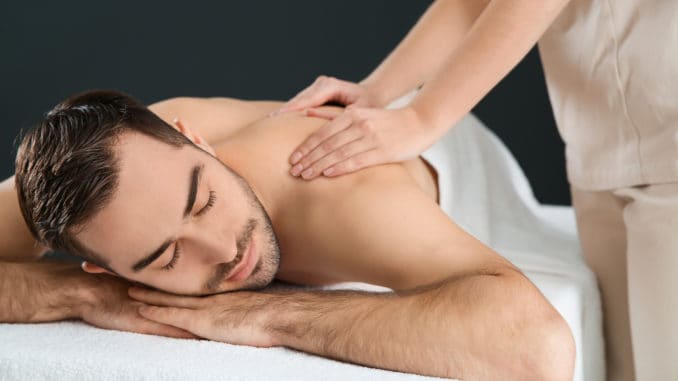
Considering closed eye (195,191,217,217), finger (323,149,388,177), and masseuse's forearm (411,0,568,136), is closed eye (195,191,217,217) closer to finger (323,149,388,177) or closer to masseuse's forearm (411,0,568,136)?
finger (323,149,388,177)

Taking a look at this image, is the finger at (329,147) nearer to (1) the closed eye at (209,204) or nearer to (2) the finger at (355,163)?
(2) the finger at (355,163)

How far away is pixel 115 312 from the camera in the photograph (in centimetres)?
156

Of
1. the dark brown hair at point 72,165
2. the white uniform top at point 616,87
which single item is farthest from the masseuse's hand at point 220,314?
the white uniform top at point 616,87

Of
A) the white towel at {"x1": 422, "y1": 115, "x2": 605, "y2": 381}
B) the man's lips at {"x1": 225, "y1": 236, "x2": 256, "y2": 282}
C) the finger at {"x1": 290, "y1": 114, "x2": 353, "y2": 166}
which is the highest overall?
the finger at {"x1": 290, "y1": 114, "x2": 353, "y2": 166}

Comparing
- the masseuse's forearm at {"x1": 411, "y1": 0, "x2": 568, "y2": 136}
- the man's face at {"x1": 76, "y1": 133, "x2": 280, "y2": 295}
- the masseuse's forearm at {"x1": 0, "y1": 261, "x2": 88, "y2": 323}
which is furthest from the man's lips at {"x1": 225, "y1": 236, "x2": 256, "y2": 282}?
the masseuse's forearm at {"x1": 411, "y1": 0, "x2": 568, "y2": 136}

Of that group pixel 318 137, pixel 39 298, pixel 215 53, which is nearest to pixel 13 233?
pixel 39 298

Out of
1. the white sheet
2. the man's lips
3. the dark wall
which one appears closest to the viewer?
the white sheet

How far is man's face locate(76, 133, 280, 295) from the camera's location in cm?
145

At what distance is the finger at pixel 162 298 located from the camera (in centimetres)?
153

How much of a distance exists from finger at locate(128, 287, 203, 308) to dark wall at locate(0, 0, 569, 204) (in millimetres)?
1885

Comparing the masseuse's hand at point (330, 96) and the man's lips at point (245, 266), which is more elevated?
the masseuse's hand at point (330, 96)

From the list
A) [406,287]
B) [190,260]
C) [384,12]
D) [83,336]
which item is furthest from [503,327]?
[384,12]

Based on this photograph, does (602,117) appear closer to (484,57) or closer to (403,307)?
(484,57)

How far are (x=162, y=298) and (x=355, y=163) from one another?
405 millimetres
